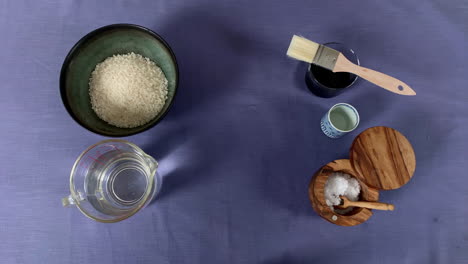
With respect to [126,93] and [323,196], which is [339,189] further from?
[126,93]

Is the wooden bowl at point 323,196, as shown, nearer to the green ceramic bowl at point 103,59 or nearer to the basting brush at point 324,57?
the basting brush at point 324,57

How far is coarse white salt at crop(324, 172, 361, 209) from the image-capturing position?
2.13ft

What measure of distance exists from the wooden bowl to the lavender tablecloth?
5cm

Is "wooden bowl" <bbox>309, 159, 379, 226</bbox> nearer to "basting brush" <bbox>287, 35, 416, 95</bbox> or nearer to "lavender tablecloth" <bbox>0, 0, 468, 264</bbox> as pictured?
"lavender tablecloth" <bbox>0, 0, 468, 264</bbox>

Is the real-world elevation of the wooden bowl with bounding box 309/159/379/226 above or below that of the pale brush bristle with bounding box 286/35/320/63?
below

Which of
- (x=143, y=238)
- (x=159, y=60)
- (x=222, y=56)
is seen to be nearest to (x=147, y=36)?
(x=159, y=60)

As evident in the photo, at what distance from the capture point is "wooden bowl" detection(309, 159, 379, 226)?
62 cm

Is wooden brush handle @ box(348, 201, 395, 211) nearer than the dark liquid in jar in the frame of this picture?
Yes

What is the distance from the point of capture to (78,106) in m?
0.65

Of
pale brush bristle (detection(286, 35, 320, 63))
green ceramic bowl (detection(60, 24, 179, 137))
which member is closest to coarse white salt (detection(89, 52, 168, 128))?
green ceramic bowl (detection(60, 24, 179, 137))

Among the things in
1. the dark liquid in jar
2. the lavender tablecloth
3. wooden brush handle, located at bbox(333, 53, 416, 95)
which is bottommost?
the lavender tablecloth

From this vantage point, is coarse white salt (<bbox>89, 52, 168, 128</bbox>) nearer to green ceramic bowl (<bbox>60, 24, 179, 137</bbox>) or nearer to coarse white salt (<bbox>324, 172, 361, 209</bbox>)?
green ceramic bowl (<bbox>60, 24, 179, 137</bbox>)

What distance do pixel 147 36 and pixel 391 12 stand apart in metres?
0.59

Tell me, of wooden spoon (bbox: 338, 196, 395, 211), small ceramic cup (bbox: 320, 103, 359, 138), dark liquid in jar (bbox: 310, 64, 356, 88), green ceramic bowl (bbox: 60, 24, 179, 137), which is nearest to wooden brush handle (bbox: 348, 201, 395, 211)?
wooden spoon (bbox: 338, 196, 395, 211)
